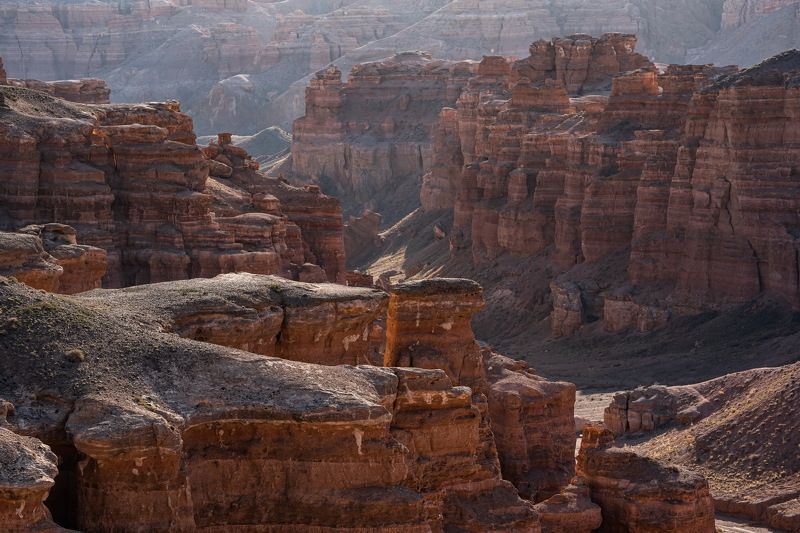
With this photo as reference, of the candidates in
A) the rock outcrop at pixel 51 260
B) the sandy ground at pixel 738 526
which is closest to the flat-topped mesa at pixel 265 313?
the rock outcrop at pixel 51 260

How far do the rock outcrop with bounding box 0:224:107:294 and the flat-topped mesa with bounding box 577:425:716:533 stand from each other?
30.9ft

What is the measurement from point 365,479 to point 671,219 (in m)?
39.6

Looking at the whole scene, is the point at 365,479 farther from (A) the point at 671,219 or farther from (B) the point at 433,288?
(A) the point at 671,219

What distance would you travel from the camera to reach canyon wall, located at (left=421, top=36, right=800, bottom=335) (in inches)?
2157

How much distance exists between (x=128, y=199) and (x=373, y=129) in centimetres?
6423

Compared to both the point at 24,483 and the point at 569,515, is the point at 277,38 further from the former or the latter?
the point at 24,483

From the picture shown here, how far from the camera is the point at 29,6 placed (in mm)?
173125

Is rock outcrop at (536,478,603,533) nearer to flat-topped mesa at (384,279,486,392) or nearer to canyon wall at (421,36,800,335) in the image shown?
flat-topped mesa at (384,279,486,392)

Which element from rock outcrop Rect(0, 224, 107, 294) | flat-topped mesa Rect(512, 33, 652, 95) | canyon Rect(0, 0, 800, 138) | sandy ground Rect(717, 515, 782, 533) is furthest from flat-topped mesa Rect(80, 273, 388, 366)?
canyon Rect(0, 0, 800, 138)

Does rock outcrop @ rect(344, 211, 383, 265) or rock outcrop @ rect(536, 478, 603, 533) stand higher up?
rock outcrop @ rect(536, 478, 603, 533)

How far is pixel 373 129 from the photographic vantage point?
108 m

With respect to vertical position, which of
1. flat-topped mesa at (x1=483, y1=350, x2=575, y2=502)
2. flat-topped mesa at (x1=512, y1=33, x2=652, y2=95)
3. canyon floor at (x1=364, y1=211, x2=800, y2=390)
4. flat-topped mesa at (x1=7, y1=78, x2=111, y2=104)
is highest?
flat-topped mesa at (x1=512, y1=33, x2=652, y2=95)

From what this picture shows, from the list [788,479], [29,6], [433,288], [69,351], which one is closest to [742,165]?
[788,479]

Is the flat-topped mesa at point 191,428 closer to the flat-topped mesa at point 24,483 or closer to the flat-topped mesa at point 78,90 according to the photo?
the flat-topped mesa at point 24,483
